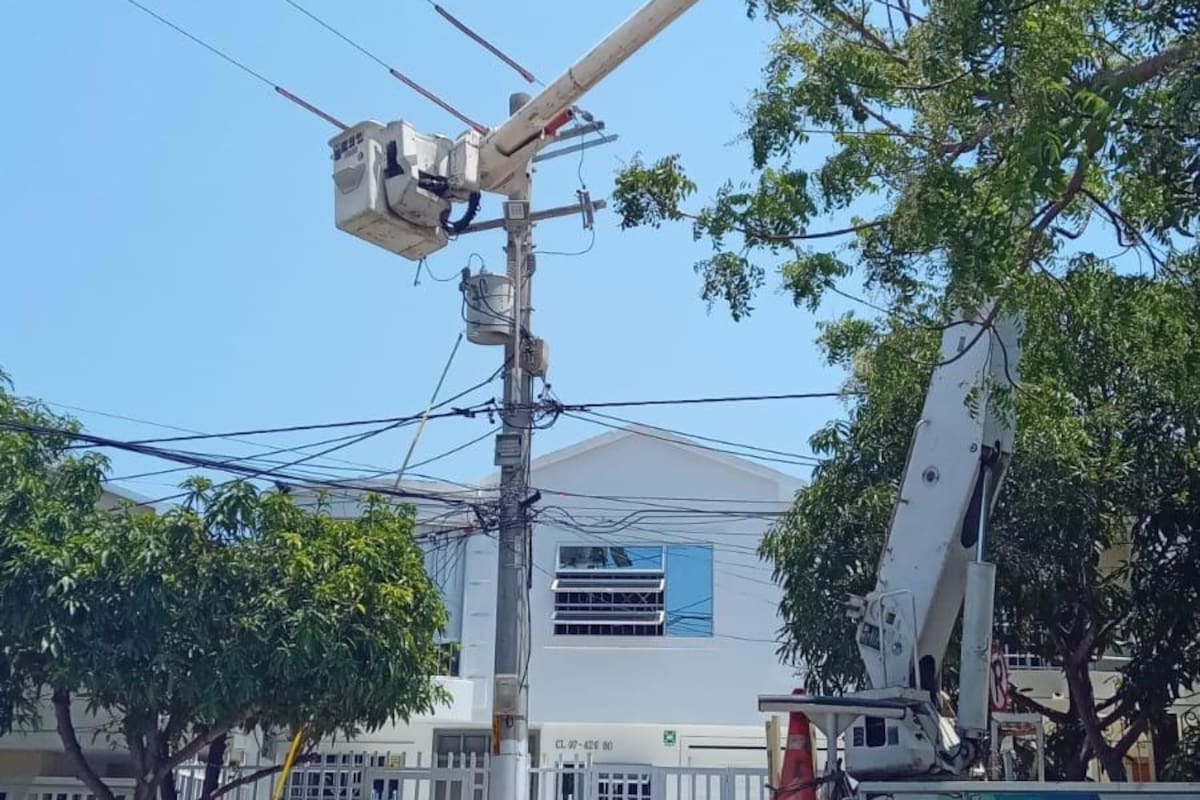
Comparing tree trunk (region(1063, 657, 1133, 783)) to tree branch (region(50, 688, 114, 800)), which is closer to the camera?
tree trunk (region(1063, 657, 1133, 783))

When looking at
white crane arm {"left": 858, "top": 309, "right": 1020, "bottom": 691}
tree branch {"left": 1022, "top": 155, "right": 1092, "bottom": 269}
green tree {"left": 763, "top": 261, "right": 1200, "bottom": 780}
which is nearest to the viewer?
tree branch {"left": 1022, "top": 155, "right": 1092, "bottom": 269}

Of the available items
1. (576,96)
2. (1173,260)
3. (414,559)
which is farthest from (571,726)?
(1173,260)

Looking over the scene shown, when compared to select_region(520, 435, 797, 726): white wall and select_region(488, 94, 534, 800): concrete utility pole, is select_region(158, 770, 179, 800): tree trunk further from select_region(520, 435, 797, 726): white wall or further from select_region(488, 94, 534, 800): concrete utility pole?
select_region(520, 435, 797, 726): white wall

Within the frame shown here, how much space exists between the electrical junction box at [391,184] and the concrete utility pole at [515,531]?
2.48 ft

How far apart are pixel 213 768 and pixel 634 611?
809 cm

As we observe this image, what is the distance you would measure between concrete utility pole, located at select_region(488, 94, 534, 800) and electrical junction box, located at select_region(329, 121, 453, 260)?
755 mm

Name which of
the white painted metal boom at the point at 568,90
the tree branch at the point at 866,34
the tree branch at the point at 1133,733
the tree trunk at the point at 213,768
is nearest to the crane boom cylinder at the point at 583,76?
the white painted metal boom at the point at 568,90

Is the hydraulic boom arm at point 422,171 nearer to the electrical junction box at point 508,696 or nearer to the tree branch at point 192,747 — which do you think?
the electrical junction box at point 508,696

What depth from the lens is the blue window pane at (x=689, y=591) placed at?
21.4 metres

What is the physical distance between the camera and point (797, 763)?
→ 28.0ft

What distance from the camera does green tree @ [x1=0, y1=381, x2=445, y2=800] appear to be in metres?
13.6

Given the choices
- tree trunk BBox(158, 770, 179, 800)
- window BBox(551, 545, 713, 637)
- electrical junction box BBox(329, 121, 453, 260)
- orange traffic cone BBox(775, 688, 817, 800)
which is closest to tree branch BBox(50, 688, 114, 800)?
tree trunk BBox(158, 770, 179, 800)

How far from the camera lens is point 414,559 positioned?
15219mm

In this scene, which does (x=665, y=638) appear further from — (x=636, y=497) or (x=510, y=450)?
(x=510, y=450)
